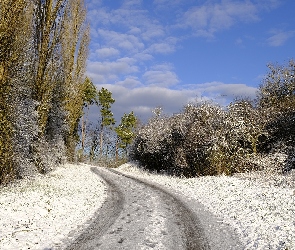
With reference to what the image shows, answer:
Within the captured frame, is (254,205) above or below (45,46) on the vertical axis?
below

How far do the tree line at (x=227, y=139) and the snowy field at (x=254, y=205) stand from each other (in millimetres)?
2745

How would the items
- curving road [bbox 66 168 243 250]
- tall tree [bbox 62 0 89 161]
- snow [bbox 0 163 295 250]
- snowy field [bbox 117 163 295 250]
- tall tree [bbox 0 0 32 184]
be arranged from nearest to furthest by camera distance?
curving road [bbox 66 168 243 250], snow [bbox 0 163 295 250], snowy field [bbox 117 163 295 250], tall tree [bbox 0 0 32 184], tall tree [bbox 62 0 89 161]

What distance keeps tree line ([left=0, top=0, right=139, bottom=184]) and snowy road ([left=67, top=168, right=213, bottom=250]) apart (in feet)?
21.3

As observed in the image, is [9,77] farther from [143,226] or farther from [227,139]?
[227,139]

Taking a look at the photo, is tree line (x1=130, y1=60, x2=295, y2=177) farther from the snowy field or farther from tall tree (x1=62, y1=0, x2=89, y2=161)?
tall tree (x1=62, y1=0, x2=89, y2=161)

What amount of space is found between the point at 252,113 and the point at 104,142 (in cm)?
3933

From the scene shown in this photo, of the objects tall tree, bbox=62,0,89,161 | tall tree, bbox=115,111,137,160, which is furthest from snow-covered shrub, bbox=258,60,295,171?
tall tree, bbox=115,111,137,160

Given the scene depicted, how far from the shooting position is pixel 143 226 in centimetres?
941

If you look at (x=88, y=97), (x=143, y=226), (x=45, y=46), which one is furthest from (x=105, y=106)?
(x=143, y=226)

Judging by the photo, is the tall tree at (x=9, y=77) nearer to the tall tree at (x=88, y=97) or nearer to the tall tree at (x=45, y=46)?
the tall tree at (x=45, y=46)

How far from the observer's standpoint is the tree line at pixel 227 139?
22.2 m

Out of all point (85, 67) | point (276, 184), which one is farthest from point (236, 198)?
point (85, 67)

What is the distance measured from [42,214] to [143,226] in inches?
154

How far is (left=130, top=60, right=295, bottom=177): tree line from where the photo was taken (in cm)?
2220
